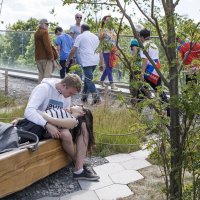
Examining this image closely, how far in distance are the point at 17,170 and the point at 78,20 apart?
761 centimetres

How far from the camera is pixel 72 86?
230 inches

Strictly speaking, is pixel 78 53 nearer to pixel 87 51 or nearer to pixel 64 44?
pixel 87 51

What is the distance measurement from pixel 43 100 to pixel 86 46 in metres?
4.82

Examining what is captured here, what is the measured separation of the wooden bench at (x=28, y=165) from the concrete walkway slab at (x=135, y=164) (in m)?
0.85

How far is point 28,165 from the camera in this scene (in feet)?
16.6

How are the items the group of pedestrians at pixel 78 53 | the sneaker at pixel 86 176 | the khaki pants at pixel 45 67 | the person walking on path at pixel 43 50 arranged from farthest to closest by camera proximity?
the khaki pants at pixel 45 67
the person walking on path at pixel 43 50
the group of pedestrians at pixel 78 53
the sneaker at pixel 86 176

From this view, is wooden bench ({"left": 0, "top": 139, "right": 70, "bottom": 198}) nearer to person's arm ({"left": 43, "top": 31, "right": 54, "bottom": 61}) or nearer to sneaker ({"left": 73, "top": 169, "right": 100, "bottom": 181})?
sneaker ({"left": 73, "top": 169, "right": 100, "bottom": 181})

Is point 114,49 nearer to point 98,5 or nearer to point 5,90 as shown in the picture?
point 98,5

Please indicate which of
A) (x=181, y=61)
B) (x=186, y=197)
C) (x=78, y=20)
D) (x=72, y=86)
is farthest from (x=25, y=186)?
(x=78, y=20)

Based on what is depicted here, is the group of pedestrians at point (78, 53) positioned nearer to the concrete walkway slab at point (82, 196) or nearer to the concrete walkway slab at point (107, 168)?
the concrete walkway slab at point (107, 168)

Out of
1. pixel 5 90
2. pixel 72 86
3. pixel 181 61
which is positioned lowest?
pixel 5 90

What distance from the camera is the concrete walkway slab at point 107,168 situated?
6.08 metres

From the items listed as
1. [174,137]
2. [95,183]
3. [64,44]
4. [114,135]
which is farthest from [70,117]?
[64,44]

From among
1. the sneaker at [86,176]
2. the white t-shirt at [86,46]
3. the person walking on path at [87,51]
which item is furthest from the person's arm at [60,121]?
the white t-shirt at [86,46]
